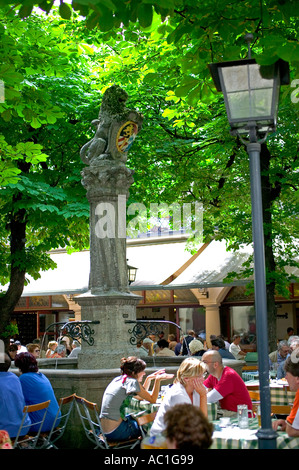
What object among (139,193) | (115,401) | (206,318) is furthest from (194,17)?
(206,318)

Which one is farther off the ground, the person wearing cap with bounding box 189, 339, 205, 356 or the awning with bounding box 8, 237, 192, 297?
the awning with bounding box 8, 237, 192, 297

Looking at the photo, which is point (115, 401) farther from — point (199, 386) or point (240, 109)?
point (240, 109)

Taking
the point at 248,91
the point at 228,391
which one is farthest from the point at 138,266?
the point at 248,91

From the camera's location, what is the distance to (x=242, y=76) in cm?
459

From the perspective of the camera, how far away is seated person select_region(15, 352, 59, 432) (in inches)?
273

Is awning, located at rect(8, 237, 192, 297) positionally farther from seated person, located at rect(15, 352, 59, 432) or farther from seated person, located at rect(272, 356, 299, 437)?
seated person, located at rect(272, 356, 299, 437)

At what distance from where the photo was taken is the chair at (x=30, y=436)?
20.6 ft

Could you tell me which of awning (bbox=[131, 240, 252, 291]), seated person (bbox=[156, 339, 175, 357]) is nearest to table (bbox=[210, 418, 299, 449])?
seated person (bbox=[156, 339, 175, 357])

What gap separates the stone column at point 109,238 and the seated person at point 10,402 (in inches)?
111

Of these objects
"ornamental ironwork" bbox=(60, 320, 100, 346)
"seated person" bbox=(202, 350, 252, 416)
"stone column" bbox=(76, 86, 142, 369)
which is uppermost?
"stone column" bbox=(76, 86, 142, 369)

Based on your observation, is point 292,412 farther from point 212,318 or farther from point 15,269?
point 212,318

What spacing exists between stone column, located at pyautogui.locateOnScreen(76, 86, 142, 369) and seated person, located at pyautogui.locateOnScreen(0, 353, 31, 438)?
9.24 feet

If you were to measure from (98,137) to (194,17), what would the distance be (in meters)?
4.46

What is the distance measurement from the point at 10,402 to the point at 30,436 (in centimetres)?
68
